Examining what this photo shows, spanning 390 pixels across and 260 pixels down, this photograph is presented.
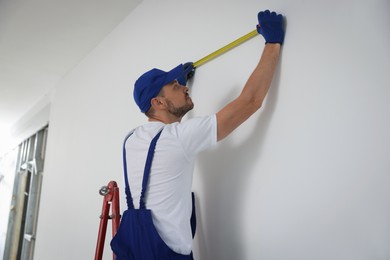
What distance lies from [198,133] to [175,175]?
0.17 m

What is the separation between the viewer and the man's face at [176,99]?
1224 millimetres

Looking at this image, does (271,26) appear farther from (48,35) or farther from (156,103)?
(48,35)

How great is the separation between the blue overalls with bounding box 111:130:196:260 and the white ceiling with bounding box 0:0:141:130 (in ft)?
4.43

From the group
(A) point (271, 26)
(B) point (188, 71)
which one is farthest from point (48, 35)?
(A) point (271, 26)

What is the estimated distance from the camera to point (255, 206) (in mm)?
1060

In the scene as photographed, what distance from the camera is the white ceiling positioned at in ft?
6.39

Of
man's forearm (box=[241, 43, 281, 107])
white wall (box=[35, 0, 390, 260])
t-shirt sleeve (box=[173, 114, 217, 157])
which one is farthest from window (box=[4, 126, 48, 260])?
man's forearm (box=[241, 43, 281, 107])

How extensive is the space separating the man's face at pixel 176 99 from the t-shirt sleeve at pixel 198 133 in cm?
20

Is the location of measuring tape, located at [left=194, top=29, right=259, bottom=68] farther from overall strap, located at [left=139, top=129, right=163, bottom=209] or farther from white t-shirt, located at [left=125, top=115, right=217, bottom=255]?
overall strap, located at [left=139, top=129, right=163, bottom=209]

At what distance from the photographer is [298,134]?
969 millimetres

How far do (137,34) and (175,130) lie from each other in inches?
43.4

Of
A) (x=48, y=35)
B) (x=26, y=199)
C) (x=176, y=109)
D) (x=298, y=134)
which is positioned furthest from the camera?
(x=26, y=199)

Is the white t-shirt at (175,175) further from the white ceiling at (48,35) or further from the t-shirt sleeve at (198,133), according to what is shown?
the white ceiling at (48,35)

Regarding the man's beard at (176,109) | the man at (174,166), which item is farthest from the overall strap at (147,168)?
the man's beard at (176,109)
